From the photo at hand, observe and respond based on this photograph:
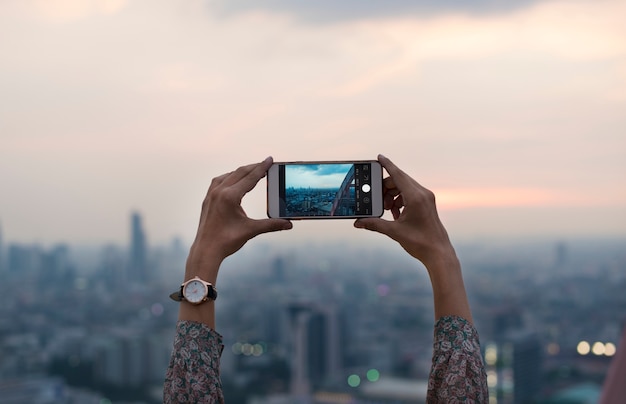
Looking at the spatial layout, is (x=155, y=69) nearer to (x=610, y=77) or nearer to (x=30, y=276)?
(x=30, y=276)

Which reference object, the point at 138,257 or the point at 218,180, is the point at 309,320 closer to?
the point at 138,257

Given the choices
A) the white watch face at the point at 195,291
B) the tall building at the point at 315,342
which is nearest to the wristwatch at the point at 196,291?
the white watch face at the point at 195,291

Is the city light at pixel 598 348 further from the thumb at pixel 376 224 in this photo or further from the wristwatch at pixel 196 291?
the wristwatch at pixel 196 291

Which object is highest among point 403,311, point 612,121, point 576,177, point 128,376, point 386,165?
point 612,121

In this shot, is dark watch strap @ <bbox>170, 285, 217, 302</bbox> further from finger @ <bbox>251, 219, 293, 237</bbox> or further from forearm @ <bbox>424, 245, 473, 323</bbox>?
forearm @ <bbox>424, 245, 473, 323</bbox>

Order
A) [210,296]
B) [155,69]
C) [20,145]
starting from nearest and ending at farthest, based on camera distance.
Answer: [210,296], [155,69], [20,145]

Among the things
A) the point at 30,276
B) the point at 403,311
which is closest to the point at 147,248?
the point at 30,276
